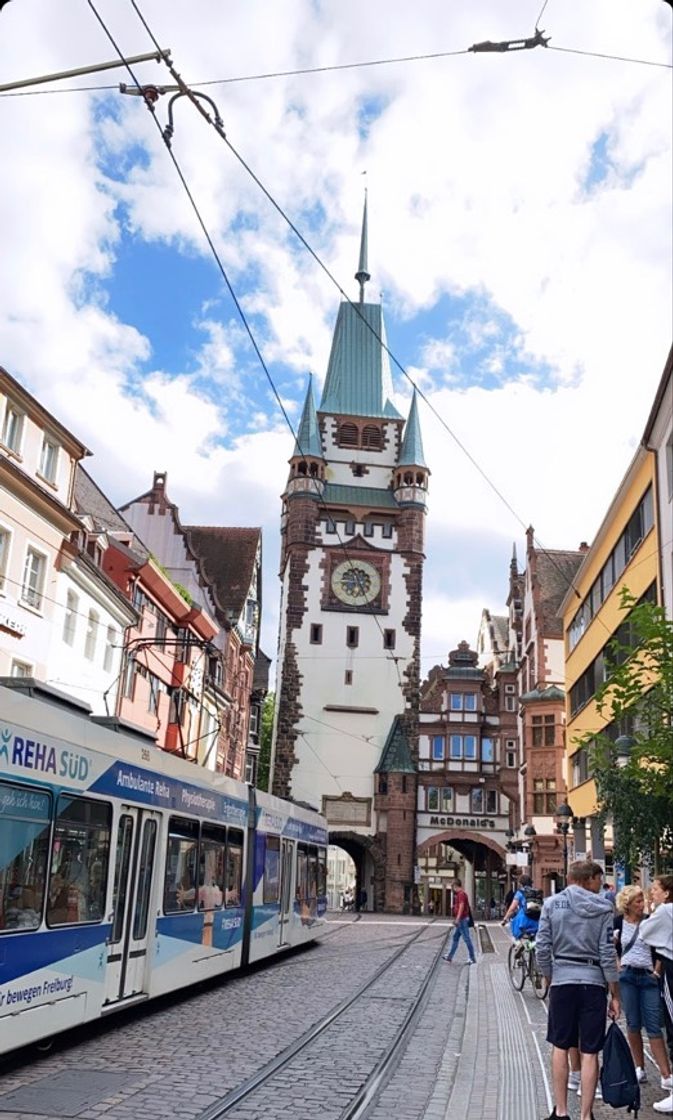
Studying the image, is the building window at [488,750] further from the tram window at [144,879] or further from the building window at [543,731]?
the tram window at [144,879]

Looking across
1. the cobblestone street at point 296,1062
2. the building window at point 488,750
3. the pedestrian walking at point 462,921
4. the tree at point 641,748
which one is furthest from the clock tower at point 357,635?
the tree at point 641,748

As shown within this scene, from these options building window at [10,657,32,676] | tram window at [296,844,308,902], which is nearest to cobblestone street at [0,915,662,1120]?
tram window at [296,844,308,902]

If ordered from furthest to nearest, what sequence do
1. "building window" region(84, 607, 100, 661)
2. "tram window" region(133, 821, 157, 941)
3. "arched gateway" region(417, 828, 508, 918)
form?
"arched gateway" region(417, 828, 508, 918) < "building window" region(84, 607, 100, 661) < "tram window" region(133, 821, 157, 941)

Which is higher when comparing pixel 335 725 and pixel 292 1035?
pixel 335 725

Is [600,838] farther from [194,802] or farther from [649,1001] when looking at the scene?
[649,1001]

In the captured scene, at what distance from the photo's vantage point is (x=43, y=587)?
24.2m

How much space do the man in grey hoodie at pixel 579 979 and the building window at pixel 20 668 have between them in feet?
56.7

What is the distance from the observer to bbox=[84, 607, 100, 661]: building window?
27719 millimetres

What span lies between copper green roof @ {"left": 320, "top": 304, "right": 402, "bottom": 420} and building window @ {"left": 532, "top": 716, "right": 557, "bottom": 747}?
21.8 m

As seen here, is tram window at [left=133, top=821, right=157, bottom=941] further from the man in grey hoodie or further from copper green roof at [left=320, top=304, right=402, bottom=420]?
copper green roof at [left=320, top=304, right=402, bottom=420]

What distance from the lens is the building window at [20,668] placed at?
22819 mm

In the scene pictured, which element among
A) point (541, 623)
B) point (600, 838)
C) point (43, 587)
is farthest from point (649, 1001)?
point (541, 623)

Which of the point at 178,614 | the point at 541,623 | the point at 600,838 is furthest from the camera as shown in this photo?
the point at 541,623

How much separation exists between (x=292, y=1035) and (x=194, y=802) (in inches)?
144
